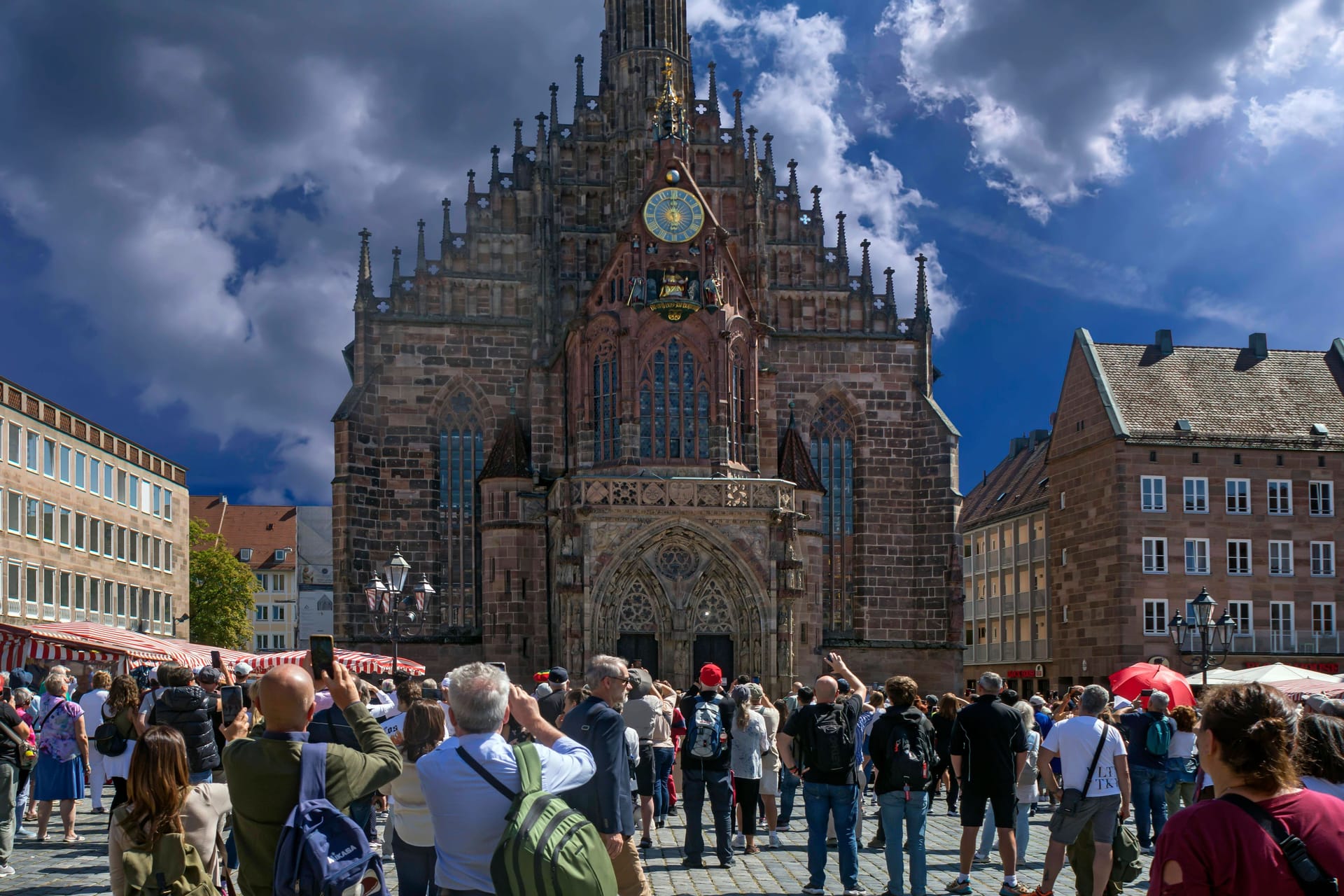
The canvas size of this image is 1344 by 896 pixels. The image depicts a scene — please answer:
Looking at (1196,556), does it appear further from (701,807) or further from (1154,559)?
(701,807)

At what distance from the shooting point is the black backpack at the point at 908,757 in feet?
39.4

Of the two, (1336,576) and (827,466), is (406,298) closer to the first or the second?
(827,466)

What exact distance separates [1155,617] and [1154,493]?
12.2 ft

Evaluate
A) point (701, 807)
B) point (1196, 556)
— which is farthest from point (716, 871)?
point (1196, 556)

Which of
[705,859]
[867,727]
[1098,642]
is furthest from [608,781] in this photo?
[1098,642]

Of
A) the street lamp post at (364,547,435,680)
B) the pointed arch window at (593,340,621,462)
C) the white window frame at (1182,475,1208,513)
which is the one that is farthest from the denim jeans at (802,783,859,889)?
the white window frame at (1182,475,1208,513)

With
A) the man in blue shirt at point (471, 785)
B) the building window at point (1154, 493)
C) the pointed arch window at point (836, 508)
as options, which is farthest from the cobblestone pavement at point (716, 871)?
the building window at point (1154, 493)

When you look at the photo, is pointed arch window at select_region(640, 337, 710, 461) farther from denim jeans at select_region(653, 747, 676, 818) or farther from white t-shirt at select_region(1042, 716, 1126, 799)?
white t-shirt at select_region(1042, 716, 1126, 799)

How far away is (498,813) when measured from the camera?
20.3 ft

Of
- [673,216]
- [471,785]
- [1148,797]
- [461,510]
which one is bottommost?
[1148,797]

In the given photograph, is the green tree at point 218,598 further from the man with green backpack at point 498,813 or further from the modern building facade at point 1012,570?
the man with green backpack at point 498,813

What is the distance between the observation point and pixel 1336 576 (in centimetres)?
4700

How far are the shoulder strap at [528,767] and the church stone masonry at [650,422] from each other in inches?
1160

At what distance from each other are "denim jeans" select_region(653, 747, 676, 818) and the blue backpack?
31.5 ft
